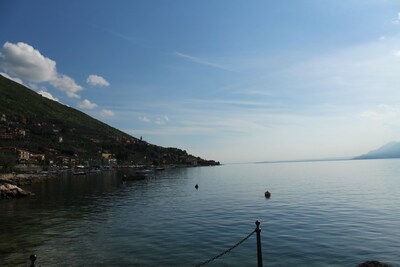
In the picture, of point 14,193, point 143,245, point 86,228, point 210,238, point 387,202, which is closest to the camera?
point 143,245

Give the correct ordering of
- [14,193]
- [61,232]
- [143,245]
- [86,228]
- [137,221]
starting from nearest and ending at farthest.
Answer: [143,245] < [61,232] < [86,228] < [137,221] < [14,193]

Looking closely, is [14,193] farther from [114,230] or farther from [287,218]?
[287,218]

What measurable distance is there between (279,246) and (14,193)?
188ft

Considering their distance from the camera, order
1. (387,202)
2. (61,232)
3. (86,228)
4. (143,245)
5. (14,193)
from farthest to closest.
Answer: (14,193) < (387,202) < (86,228) < (61,232) < (143,245)

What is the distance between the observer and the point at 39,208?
49.2m

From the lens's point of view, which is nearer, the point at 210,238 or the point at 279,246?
the point at 279,246

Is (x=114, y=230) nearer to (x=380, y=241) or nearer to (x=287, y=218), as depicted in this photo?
(x=287, y=218)

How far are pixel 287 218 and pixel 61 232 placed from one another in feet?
80.5

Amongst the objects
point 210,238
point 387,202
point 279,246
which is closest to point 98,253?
point 210,238

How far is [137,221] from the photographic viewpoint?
38.8 metres

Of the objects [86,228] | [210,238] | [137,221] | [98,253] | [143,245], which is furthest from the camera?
[137,221]

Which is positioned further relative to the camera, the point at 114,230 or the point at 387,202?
the point at 387,202

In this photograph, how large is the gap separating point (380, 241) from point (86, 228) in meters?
27.3

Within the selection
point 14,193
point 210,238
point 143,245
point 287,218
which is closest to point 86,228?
point 143,245
